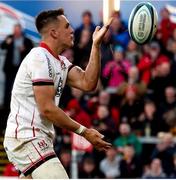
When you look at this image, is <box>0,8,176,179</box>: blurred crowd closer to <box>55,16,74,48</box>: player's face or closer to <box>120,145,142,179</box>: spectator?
<box>120,145,142,179</box>: spectator

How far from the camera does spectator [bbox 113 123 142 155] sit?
1264 cm

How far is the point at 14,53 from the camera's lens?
14.0 meters

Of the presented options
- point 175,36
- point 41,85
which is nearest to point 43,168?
point 41,85

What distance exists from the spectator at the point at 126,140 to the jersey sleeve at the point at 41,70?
5500 millimetres

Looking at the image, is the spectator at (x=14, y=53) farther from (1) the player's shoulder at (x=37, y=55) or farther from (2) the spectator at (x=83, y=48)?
(1) the player's shoulder at (x=37, y=55)

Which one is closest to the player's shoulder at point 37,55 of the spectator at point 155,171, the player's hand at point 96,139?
the player's hand at point 96,139

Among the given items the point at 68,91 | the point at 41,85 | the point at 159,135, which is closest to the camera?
the point at 41,85

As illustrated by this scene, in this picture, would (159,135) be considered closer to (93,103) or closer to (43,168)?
(93,103)

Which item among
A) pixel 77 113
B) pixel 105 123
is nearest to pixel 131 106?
pixel 105 123

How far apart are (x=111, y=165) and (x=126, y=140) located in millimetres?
425

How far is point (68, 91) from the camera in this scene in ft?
44.1

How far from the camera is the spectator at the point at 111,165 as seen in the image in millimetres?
12562

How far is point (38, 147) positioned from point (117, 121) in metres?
5.73

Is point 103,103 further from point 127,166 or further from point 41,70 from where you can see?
point 41,70
